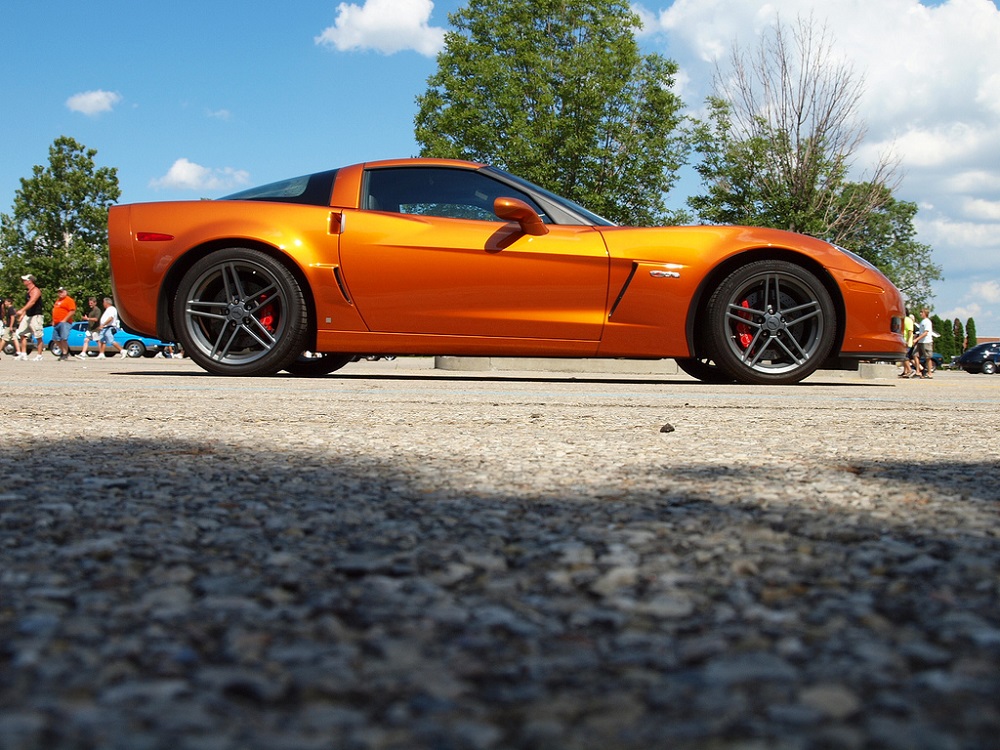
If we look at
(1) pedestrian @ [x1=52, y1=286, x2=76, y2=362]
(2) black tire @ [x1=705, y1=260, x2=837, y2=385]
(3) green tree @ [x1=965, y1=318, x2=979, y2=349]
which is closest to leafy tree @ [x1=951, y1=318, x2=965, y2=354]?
(3) green tree @ [x1=965, y1=318, x2=979, y2=349]

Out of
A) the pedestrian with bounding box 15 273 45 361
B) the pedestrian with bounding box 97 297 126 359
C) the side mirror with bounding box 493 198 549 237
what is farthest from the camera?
the pedestrian with bounding box 97 297 126 359

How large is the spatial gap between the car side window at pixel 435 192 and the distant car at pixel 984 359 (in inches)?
1244

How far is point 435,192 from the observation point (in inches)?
244

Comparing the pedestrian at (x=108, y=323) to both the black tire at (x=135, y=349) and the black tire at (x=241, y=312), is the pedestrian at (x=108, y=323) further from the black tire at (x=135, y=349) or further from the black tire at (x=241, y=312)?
the black tire at (x=241, y=312)

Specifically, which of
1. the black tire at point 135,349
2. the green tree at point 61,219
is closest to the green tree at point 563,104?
the black tire at point 135,349

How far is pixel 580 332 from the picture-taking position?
578cm

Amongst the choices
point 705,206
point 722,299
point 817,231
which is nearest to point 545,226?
point 722,299

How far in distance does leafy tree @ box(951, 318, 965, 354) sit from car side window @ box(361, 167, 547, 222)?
70353 millimetres

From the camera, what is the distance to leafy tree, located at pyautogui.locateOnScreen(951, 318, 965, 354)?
69.3m

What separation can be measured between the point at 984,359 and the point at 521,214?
106ft

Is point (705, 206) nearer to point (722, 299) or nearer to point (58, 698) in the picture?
point (722, 299)

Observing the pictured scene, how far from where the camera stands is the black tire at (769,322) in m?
5.87

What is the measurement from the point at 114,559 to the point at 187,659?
1.40 ft

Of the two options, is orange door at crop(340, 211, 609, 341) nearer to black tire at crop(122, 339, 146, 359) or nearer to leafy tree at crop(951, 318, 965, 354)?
black tire at crop(122, 339, 146, 359)
